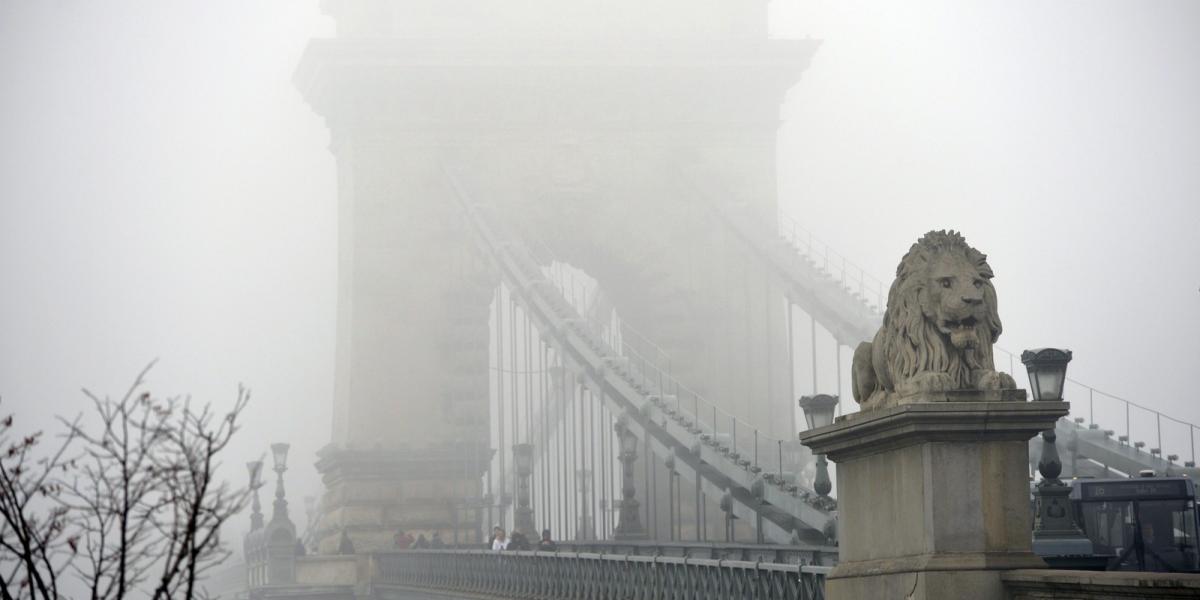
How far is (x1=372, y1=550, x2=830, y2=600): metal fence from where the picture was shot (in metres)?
20.3

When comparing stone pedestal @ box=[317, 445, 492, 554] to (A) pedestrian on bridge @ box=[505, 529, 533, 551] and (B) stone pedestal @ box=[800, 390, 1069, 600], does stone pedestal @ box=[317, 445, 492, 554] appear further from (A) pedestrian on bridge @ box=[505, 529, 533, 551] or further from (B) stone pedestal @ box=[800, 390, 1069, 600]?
(B) stone pedestal @ box=[800, 390, 1069, 600]

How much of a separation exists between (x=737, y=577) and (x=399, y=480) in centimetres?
4428

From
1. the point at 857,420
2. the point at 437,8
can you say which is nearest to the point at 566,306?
the point at 437,8

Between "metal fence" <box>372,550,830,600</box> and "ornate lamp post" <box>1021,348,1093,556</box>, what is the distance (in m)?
2.63

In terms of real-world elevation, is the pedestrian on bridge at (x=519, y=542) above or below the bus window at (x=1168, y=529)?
above

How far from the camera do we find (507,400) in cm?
9344

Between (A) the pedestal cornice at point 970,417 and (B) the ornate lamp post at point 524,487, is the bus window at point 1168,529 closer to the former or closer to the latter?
(A) the pedestal cornice at point 970,417

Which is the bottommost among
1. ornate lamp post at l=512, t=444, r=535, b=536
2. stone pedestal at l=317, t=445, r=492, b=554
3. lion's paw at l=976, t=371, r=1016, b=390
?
lion's paw at l=976, t=371, r=1016, b=390

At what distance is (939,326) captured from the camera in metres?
12.2

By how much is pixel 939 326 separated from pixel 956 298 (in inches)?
7.8

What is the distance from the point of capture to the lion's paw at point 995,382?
11.9m

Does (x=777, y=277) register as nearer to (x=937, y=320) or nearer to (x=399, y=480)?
(x=399, y=480)

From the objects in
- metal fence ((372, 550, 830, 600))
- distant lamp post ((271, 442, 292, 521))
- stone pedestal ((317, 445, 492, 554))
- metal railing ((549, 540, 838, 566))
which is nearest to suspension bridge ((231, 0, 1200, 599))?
stone pedestal ((317, 445, 492, 554))

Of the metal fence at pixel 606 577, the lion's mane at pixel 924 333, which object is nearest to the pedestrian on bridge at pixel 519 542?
the metal fence at pixel 606 577
